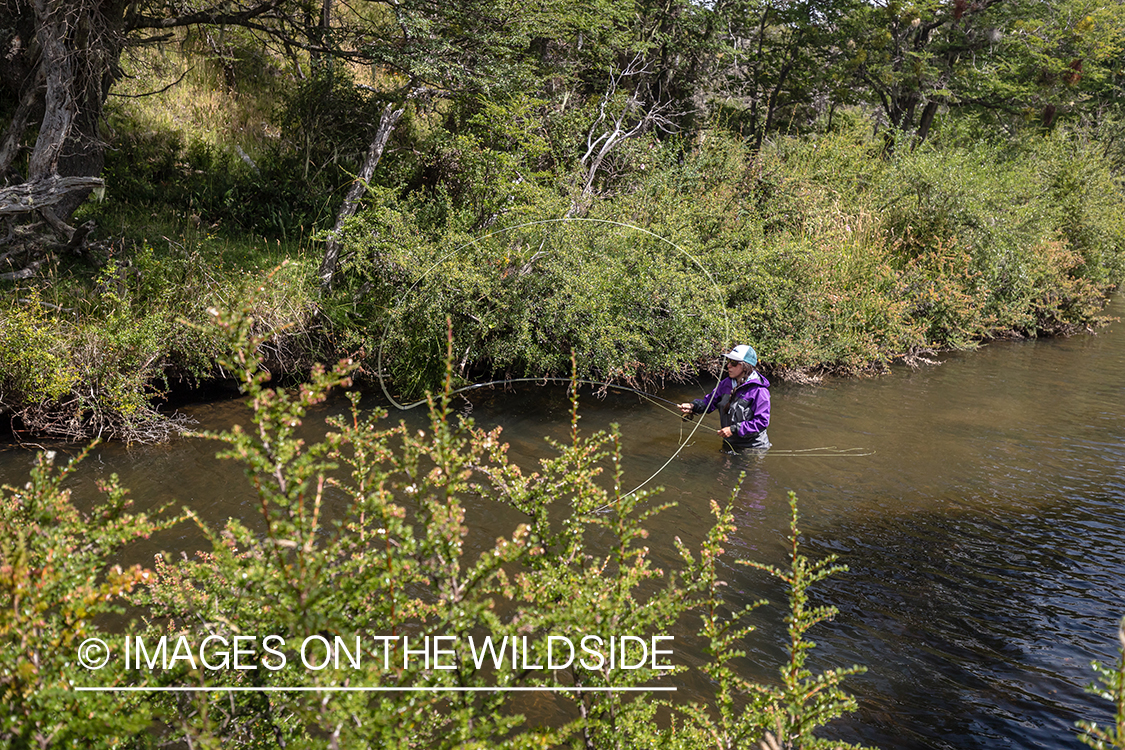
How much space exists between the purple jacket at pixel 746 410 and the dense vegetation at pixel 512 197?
128 centimetres

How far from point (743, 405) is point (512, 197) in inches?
169

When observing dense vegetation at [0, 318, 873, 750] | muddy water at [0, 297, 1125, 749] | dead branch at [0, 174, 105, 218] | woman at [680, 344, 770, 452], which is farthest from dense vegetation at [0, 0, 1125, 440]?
dense vegetation at [0, 318, 873, 750]

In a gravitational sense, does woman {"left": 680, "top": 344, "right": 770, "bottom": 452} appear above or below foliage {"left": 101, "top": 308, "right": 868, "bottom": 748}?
below

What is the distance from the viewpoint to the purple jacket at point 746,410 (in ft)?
26.0

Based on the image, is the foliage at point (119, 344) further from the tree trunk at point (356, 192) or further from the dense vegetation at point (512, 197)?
the tree trunk at point (356, 192)

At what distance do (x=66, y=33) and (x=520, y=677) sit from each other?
1007 centimetres

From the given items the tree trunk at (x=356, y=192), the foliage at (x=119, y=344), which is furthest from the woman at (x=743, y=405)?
the tree trunk at (x=356, y=192)

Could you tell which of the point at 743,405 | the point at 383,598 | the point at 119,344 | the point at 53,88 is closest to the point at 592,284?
the point at 743,405

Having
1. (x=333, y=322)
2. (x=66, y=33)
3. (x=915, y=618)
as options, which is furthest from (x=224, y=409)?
(x=915, y=618)

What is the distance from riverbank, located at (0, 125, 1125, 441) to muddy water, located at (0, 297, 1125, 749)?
72 cm

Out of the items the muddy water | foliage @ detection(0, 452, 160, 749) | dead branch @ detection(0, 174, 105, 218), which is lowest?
the muddy water

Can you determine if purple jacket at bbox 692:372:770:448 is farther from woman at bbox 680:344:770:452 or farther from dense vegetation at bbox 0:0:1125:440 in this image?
dense vegetation at bbox 0:0:1125:440

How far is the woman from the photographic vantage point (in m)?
7.91
